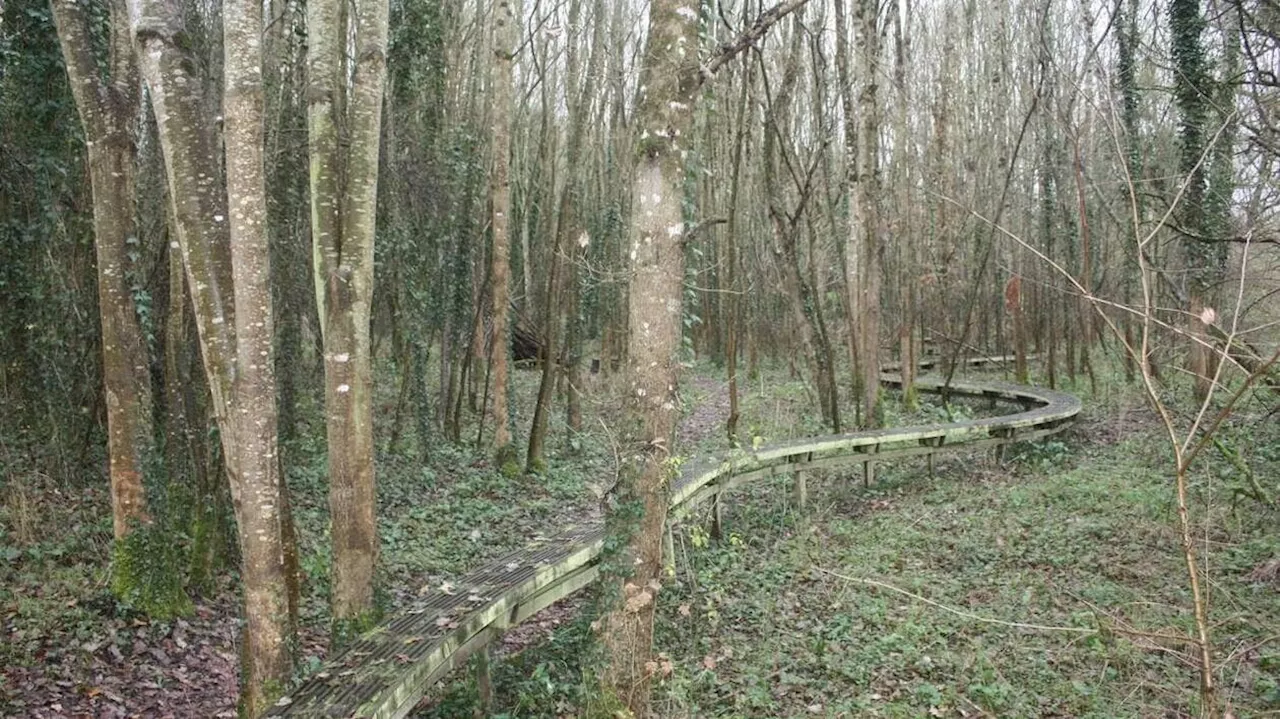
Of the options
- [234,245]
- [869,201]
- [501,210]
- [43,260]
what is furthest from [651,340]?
[869,201]

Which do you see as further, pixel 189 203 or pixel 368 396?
pixel 368 396

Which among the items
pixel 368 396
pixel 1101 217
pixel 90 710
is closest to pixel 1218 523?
pixel 368 396

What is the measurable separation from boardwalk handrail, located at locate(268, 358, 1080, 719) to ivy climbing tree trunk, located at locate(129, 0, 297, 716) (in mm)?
501

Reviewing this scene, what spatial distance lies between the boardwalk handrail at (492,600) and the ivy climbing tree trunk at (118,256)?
2.77 metres

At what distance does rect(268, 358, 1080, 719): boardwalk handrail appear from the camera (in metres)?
3.99

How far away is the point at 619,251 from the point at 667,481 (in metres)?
12.7

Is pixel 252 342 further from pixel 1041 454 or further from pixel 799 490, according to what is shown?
pixel 1041 454

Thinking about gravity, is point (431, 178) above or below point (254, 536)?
above

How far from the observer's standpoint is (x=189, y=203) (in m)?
3.90

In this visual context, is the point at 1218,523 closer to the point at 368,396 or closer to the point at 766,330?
the point at 368,396

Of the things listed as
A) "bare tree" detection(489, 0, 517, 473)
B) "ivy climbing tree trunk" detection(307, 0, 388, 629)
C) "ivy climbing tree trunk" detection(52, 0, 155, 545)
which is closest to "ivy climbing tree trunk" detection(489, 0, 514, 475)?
"bare tree" detection(489, 0, 517, 473)

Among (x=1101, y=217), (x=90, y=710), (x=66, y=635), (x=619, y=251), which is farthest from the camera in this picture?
(x=1101, y=217)

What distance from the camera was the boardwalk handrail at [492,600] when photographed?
3994 mm

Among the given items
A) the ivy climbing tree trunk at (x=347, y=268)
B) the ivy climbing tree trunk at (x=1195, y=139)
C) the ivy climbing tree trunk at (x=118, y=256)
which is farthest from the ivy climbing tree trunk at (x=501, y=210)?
the ivy climbing tree trunk at (x=1195, y=139)
